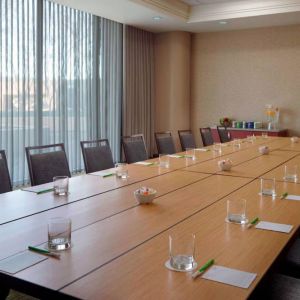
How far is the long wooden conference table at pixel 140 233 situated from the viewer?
1.23 metres

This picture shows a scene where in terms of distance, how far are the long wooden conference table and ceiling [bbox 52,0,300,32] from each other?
3659mm

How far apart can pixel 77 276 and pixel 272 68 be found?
683 cm

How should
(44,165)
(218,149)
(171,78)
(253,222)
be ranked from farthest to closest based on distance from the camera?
(171,78) → (218,149) → (44,165) → (253,222)

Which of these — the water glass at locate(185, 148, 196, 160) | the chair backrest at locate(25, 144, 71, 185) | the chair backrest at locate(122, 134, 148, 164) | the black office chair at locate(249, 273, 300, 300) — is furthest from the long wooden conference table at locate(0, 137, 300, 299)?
the chair backrest at locate(122, 134, 148, 164)

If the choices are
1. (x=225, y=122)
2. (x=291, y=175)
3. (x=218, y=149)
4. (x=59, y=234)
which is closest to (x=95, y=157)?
(x=218, y=149)

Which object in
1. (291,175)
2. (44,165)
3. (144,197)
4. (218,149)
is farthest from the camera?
(218,149)

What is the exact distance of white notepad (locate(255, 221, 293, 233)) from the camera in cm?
174

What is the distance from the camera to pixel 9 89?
502cm

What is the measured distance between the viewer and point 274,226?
1.78 metres

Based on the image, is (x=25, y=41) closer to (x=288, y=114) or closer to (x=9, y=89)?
(x=9, y=89)

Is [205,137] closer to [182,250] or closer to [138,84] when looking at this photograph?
[138,84]

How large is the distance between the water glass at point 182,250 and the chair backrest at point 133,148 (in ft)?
8.71

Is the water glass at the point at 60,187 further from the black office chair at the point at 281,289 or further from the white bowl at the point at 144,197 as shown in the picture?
the black office chair at the point at 281,289

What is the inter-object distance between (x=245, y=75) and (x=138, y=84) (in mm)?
2009
